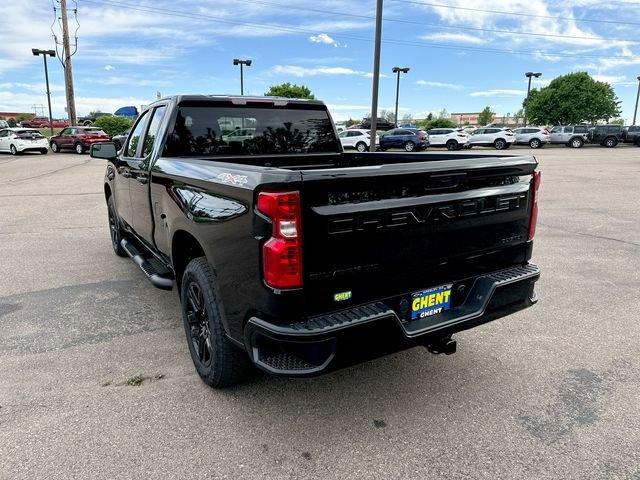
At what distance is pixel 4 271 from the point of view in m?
5.86

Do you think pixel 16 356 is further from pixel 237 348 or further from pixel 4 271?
pixel 4 271

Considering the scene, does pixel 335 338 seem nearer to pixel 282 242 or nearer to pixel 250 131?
pixel 282 242

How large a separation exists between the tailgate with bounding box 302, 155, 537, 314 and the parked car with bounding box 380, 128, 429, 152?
2978 cm

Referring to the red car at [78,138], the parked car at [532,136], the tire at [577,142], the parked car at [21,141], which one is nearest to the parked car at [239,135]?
the red car at [78,138]

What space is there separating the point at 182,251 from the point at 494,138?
35402 mm

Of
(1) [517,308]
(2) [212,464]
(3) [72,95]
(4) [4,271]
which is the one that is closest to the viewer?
(2) [212,464]

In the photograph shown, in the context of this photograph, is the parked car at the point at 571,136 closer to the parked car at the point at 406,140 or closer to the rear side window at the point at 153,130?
the parked car at the point at 406,140

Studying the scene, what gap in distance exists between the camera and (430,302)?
284cm

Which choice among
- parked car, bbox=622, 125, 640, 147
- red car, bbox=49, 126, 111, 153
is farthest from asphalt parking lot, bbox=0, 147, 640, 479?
parked car, bbox=622, 125, 640, 147

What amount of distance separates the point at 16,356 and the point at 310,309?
8.81ft

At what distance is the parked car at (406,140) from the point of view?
105 feet

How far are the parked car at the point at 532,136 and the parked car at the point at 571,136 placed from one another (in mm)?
1926

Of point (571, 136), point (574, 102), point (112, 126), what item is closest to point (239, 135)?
point (571, 136)

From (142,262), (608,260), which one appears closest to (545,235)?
(608,260)
